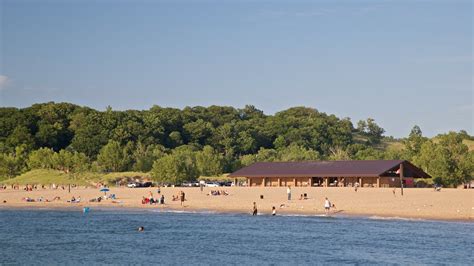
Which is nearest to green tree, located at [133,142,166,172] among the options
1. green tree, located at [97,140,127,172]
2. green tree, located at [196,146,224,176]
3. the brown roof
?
green tree, located at [97,140,127,172]

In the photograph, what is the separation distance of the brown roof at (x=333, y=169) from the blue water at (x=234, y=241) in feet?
103

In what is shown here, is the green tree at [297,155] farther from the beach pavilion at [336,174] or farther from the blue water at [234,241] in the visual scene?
the blue water at [234,241]

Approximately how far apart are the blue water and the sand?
404cm

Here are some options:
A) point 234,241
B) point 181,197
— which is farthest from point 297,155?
point 234,241

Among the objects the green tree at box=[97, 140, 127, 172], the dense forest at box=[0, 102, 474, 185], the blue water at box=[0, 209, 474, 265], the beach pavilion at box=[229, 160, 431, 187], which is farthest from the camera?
the green tree at box=[97, 140, 127, 172]

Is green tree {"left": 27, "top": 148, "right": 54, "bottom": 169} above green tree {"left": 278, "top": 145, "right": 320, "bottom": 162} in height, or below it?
below

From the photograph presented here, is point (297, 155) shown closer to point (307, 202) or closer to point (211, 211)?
point (307, 202)

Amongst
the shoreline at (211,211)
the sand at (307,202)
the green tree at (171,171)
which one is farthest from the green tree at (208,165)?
the shoreline at (211,211)

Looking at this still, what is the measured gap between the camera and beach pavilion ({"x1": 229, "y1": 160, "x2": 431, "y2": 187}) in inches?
3241

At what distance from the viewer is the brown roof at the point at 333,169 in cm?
8219

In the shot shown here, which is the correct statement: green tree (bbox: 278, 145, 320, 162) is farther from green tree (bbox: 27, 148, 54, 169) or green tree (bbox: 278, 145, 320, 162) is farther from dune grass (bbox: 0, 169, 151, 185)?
green tree (bbox: 27, 148, 54, 169)

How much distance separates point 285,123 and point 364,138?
4468 cm

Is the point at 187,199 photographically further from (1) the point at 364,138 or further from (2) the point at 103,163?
(1) the point at 364,138

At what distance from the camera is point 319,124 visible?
149750 millimetres
